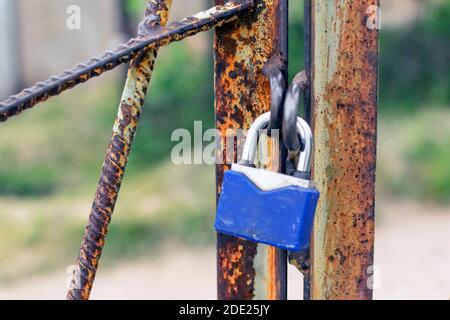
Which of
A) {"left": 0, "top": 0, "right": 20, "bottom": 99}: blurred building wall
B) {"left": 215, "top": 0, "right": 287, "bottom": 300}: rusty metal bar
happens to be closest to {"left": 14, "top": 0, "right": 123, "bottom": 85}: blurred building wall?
{"left": 0, "top": 0, "right": 20, "bottom": 99}: blurred building wall

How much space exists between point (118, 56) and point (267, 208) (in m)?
0.20

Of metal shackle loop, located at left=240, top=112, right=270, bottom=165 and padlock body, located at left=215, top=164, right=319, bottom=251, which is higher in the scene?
metal shackle loop, located at left=240, top=112, right=270, bottom=165

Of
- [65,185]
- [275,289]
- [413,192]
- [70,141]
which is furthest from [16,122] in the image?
[275,289]

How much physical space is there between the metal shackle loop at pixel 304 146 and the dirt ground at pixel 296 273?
288 cm

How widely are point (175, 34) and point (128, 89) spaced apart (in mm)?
74

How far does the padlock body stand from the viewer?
0.69m

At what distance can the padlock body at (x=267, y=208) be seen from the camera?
693 millimetres

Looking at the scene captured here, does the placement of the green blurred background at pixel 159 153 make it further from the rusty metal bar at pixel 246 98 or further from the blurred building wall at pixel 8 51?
the rusty metal bar at pixel 246 98

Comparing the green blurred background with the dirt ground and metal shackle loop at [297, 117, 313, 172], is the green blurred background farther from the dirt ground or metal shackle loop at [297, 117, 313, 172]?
metal shackle loop at [297, 117, 313, 172]

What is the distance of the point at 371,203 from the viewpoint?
839 mm

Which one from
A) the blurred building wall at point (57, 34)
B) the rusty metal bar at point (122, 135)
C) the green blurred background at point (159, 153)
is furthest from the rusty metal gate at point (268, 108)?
the blurred building wall at point (57, 34)

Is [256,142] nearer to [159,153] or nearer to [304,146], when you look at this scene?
[304,146]

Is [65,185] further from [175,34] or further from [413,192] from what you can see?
[175,34]

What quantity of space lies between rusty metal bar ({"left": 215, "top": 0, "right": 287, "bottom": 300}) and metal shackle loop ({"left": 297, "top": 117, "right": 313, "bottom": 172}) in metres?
0.07
